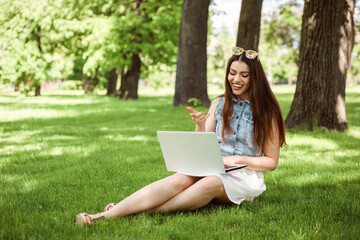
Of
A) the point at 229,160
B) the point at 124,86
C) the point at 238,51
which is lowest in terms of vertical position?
the point at 124,86

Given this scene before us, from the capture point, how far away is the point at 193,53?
45.1 feet

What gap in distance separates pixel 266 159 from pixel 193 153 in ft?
2.23

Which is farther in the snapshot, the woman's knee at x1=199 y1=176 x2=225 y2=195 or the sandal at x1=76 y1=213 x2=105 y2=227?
the woman's knee at x1=199 y1=176 x2=225 y2=195

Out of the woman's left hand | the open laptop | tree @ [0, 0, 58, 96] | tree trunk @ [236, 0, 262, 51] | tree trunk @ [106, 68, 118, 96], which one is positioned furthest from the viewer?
tree trunk @ [106, 68, 118, 96]

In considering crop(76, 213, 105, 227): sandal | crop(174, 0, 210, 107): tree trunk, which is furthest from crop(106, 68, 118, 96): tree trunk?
crop(76, 213, 105, 227): sandal

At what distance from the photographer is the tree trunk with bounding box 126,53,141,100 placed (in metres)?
22.7

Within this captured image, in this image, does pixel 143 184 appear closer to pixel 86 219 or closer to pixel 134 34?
pixel 86 219

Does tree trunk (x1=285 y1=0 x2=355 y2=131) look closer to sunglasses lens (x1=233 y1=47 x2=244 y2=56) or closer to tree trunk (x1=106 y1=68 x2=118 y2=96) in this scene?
sunglasses lens (x1=233 y1=47 x2=244 y2=56)

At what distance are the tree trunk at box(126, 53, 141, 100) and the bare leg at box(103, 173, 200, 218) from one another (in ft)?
64.9

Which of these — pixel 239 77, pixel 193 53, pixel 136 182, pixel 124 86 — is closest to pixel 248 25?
pixel 193 53

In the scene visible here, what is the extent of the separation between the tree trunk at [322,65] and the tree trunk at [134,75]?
1574 centimetres

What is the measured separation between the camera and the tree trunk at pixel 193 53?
13.8 metres

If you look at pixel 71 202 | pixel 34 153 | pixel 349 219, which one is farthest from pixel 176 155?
pixel 34 153

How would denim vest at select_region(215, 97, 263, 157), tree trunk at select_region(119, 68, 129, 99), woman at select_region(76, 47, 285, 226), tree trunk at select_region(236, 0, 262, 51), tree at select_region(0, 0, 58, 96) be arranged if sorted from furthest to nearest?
tree trunk at select_region(119, 68, 129, 99) < tree at select_region(0, 0, 58, 96) < tree trunk at select_region(236, 0, 262, 51) < denim vest at select_region(215, 97, 263, 157) < woman at select_region(76, 47, 285, 226)
